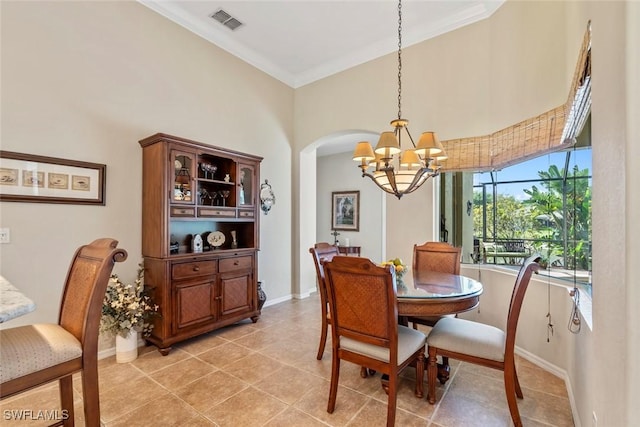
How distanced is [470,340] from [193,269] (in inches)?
103

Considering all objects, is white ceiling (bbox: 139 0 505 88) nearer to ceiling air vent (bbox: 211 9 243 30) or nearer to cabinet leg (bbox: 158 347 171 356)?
ceiling air vent (bbox: 211 9 243 30)

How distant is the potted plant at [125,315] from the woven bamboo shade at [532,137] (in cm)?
355

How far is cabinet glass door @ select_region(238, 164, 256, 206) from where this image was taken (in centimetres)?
367

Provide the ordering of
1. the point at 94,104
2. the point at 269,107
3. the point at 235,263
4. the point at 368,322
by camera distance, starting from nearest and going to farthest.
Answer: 1. the point at 368,322
2. the point at 94,104
3. the point at 235,263
4. the point at 269,107

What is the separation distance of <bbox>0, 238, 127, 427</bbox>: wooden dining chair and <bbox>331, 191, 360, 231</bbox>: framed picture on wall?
6149mm

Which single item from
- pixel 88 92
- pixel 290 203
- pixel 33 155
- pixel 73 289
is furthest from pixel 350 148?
pixel 73 289

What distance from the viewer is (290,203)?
16.1 ft

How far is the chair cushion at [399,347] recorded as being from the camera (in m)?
1.83

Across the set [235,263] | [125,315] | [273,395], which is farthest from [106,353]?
[273,395]

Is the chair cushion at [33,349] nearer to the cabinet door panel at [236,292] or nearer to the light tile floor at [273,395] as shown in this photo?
the light tile floor at [273,395]

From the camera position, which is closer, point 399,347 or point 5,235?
point 399,347

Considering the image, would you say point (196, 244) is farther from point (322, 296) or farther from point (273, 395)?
point (273, 395)

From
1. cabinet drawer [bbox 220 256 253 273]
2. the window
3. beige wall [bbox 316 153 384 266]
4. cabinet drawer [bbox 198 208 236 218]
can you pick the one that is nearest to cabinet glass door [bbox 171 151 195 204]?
cabinet drawer [bbox 198 208 236 218]

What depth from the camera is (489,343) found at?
6.27 feet
